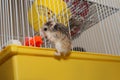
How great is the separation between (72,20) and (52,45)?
0.29 meters

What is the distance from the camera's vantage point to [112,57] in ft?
3.24

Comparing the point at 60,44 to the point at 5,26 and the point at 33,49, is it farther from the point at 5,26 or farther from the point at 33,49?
the point at 5,26

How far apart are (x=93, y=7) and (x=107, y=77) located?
1.47 feet

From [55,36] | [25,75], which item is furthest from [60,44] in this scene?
[25,75]

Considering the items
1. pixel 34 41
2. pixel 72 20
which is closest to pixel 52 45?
pixel 34 41

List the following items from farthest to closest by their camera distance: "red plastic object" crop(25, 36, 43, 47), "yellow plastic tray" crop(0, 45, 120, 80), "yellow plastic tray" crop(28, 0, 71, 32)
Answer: "yellow plastic tray" crop(28, 0, 71, 32), "red plastic object" crop(25, 36, 43, 47), "yellow plastic tray" crop(0, 45, 120, 80)

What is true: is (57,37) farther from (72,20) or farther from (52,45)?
(72,20)

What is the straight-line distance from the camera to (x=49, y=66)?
31.5 inches

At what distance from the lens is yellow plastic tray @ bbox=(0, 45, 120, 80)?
742mm

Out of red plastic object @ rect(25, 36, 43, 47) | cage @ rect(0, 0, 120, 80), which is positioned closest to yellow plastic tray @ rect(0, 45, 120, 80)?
cage @ rect(0, 0, 120, 80)

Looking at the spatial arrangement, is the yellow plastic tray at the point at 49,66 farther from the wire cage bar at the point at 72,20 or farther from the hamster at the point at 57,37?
the wire cage bar at the point at 72,20

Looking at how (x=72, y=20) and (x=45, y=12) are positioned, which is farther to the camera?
(x=72, y=20)

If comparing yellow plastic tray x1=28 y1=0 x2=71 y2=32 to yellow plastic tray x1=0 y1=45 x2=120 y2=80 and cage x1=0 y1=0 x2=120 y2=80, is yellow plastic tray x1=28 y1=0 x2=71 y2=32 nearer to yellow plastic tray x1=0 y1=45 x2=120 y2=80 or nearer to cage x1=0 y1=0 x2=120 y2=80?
cage x1=0 y1=0 x2=120 y2=80

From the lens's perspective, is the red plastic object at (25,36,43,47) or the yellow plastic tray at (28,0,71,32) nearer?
the red plastic object at (25,36,43,47)
